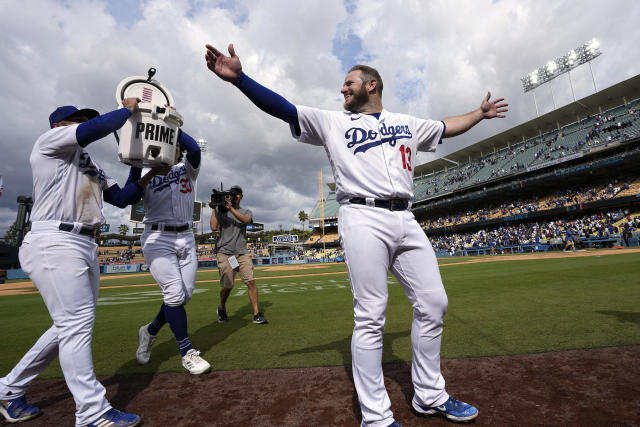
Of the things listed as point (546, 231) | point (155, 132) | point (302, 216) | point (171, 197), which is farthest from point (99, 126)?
point (302, 216)

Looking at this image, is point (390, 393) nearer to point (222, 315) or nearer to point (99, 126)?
point (99, 126)

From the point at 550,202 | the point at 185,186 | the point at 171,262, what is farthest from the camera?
the point at 550,202

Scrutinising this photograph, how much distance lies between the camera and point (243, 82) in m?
1.98

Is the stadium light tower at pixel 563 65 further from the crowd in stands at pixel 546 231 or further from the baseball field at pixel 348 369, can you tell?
the baseball field at pixel 348 369

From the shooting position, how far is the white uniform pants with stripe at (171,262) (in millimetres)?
3080

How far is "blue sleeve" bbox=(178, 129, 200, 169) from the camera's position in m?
3.35

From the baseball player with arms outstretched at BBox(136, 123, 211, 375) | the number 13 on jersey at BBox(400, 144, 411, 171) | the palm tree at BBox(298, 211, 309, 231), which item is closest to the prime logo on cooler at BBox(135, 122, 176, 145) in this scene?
the baseball player with arms outstretched at BBox(136, 123, 211, 375)

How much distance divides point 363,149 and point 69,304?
7.24 ft

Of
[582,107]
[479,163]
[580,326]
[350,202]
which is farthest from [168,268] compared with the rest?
[479,163]

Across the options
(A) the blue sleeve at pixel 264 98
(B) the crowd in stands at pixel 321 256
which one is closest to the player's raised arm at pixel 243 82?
(A) the blue sleeve at pixel 264 98

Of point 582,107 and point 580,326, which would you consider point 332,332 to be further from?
point 582,107

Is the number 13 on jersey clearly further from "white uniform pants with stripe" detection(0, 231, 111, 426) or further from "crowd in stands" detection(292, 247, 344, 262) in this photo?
"crowd in stands" detection(292, 247, 344, 262)

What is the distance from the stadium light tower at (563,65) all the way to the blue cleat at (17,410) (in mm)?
51795

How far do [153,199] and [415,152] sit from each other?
2.73m
